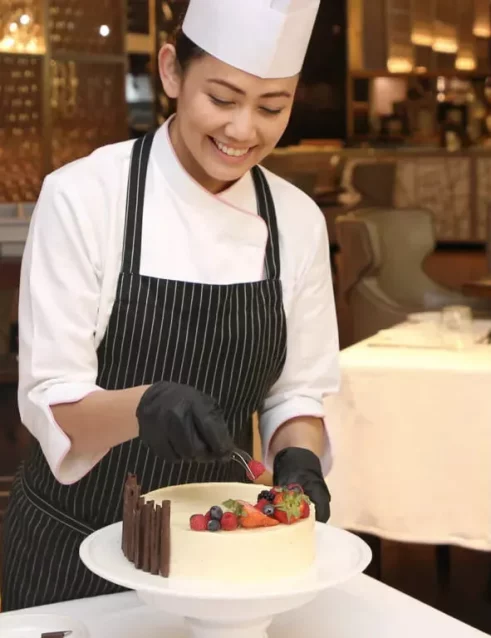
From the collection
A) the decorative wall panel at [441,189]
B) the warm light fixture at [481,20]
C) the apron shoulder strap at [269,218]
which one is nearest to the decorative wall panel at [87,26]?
the apron shoulder strap at [269,218]

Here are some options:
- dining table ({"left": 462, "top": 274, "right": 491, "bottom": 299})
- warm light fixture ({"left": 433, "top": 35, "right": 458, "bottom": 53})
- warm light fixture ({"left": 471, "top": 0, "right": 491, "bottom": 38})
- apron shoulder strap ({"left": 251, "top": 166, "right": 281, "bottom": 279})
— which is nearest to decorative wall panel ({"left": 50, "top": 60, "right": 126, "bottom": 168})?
dining table ({"left": 462, "top": 274, "right": 491, "bottom": 299})

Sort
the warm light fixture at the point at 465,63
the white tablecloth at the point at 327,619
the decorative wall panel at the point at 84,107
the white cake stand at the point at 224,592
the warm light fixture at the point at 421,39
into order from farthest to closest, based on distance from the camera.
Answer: the warm light fixture at the point at 465,63, the warm light fixture at the point at 421,39, the decorative wall panel at the point at 84,107, the white tablecloth at the point at 327,619, the white cake stand at the point at 224,592

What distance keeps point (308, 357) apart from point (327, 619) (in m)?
0.39

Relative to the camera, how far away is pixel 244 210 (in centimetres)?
159

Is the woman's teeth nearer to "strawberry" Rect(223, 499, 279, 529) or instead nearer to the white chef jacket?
the white chef jacket

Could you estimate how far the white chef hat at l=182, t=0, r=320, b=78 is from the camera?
1402 mm

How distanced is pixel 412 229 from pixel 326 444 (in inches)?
153

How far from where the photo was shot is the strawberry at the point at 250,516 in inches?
46.6

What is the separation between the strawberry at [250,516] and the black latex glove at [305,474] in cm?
21

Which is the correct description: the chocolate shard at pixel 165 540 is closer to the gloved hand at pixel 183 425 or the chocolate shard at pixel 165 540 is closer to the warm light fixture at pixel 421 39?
the gloved hand at pixel 183 425

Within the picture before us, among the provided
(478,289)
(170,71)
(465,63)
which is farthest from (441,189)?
(170,71)

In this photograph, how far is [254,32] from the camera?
1420mm

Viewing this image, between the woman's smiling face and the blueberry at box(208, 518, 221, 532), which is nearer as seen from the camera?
the blueberry at box(208, 518, 221, 532)

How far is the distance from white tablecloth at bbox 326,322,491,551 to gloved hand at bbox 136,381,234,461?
172 centimetres
